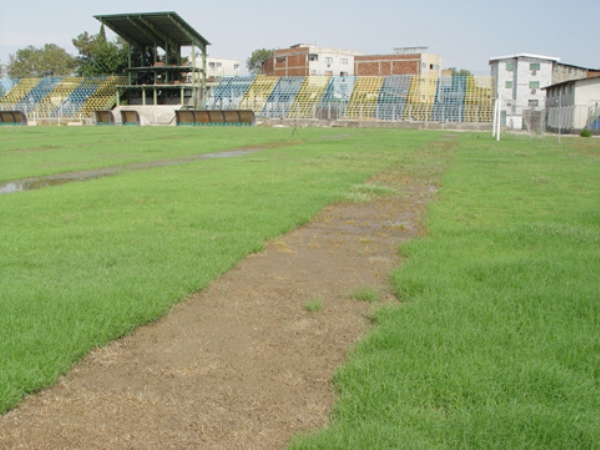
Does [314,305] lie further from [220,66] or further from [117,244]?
[220,66]

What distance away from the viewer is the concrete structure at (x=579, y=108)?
43.1m

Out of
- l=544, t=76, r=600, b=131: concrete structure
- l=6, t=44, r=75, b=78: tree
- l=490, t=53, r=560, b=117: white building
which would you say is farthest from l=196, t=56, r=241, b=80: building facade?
l=544, t=76, r=600, b=131: concrete structure

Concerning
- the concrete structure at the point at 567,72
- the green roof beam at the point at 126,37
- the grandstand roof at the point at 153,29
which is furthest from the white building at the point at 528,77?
the green roof beam at the point at 126,37

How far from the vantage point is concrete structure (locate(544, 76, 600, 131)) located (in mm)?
43094

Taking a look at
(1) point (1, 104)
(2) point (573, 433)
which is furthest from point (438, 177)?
(1) point (1, 104)

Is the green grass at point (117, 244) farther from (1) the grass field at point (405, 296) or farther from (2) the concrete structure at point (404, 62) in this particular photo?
(2) the concrete structure at point (404, 62)

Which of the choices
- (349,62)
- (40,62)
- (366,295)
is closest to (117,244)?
(366,295)

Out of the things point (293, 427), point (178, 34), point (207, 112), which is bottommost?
point (293, 427)

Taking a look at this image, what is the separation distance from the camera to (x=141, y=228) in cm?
690

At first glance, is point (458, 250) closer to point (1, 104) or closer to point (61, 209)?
point (61, 209)

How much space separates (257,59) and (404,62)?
3585cm

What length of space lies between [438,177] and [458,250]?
777cm

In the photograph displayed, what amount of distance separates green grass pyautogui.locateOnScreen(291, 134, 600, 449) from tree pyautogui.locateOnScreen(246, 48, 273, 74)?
10412 cm

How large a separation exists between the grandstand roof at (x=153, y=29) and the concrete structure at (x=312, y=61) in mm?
26810
